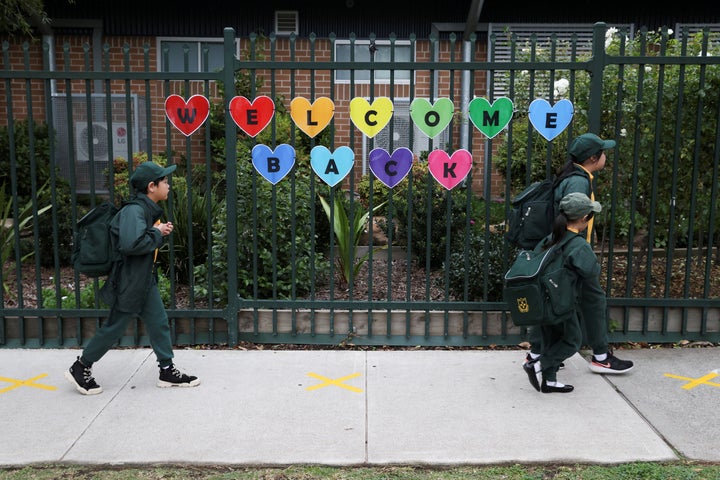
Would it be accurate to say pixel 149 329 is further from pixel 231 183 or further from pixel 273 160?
pixel 273 160

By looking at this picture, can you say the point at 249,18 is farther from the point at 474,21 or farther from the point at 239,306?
the point at 239,306

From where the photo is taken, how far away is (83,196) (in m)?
10.1

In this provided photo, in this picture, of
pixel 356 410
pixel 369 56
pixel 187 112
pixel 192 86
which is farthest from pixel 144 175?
pixel 369 56

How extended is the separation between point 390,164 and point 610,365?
2.07m

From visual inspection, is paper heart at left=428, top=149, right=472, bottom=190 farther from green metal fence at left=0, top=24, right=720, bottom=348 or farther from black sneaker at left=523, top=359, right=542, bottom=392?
black sneaker at left=523, top=359, right=542, bottom=392

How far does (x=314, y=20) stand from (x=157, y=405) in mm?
7607

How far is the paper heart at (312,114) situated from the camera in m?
5.14

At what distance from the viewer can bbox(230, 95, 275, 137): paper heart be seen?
A: 5176 millimetres

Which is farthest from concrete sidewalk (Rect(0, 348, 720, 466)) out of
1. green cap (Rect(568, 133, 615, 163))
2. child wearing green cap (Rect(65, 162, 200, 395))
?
green cap (Rect(568, 133, 615, 163))

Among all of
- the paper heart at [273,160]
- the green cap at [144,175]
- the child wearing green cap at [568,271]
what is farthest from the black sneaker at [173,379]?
the child wearing green cap at [568,271]

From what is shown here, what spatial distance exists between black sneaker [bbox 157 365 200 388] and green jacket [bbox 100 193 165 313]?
19.0 inches

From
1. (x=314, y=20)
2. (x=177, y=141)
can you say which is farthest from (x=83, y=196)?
(x=314, y=20)

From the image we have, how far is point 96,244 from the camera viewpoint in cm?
434

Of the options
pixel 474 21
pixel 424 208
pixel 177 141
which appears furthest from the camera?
pixel 177 141
